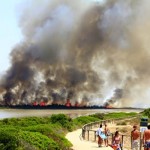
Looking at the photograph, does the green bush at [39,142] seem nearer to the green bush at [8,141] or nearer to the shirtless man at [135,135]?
the green bush at [8,141]

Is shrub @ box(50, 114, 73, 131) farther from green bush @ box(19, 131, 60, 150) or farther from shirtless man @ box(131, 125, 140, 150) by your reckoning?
shirtless man @ box(131, 125, 140, 150)

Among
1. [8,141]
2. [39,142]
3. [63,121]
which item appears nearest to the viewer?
[8,141]

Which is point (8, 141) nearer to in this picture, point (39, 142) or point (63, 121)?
point (39, 142)

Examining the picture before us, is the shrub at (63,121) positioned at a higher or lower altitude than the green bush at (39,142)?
higher

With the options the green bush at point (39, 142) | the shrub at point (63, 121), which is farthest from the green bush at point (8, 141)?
the shrub at point (63, 121)

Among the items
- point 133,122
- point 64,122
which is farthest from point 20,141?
point 133,122

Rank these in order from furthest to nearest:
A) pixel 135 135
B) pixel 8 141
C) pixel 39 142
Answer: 1. pixel 39 142
2. pixel 135 135
3. pixel 8 141

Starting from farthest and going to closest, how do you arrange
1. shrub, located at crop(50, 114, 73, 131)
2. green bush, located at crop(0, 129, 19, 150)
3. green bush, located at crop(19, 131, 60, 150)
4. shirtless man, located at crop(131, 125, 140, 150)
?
1. shrub, located at crop(50, 114, 73, 131)
2. green bush, located at crop(19, 131, 60, 150)
3. shirtless man, located at crop(131, 125, 140, 150)
4. green bush, located at crop(0, 129, 19, 150)

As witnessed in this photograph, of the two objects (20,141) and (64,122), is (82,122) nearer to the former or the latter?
(64,122)

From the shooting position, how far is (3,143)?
23594 mm

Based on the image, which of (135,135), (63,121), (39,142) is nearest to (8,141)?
(39,142)

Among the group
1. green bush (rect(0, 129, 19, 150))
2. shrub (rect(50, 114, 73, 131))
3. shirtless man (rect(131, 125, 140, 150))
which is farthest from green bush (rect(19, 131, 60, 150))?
shrub (rect(50, 114, 73, 131))

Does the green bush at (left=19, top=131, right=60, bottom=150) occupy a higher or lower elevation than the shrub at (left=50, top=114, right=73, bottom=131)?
lower

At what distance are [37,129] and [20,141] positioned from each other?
12.8 meters
